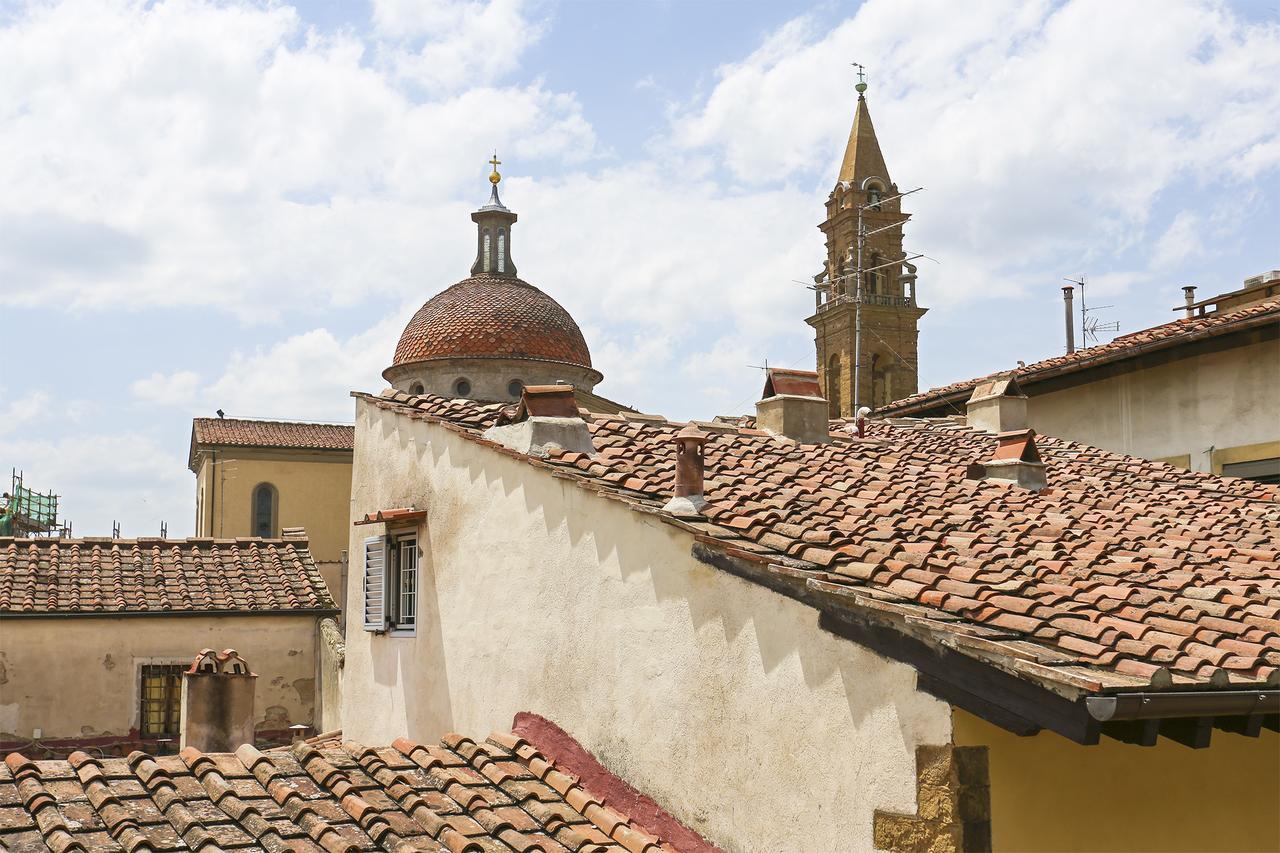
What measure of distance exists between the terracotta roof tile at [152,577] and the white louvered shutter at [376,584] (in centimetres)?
620

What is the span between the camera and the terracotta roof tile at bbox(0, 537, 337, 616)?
1644 centimetres

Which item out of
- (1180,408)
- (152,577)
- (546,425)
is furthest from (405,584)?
(1180,408)

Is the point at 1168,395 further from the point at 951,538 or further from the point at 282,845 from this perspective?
the point at 282,845

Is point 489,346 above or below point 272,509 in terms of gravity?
above

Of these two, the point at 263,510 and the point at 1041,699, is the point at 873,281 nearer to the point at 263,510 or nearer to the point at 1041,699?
the point at 263,510

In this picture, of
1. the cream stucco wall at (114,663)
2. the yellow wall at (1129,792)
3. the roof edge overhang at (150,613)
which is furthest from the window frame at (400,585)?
the cream stucco wall at (114,663)

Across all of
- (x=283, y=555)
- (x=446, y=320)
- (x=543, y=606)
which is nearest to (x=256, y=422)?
(x=446, y=320)

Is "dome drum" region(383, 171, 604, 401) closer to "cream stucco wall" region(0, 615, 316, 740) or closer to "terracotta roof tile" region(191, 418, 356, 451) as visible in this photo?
"terracotta roof tile" region(191, 418, 356, 451)

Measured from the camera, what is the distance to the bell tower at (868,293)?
51.6 metres

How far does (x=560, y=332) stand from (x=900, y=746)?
100.0 feet

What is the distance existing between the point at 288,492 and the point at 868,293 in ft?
82.4

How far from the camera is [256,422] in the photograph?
41938 millimetres

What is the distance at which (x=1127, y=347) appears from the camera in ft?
55.6

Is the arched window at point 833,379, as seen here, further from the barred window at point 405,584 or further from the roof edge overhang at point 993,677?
the roof edge overhang at point 993,677
